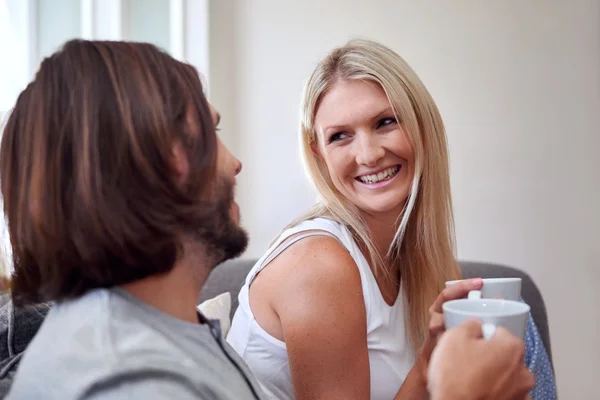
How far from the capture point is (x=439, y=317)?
0.91 m

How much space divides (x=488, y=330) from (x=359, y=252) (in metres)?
0.51

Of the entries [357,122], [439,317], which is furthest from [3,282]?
[357,122]

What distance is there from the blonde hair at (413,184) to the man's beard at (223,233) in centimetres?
53

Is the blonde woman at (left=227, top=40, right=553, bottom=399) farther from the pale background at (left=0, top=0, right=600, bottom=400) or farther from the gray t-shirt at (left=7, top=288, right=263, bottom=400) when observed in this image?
the pale background at (left=0, top=0, right=600, bottom=400)

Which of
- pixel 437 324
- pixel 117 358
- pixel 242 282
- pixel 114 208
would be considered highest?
pixel 114 208

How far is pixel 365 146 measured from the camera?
4.14 ft

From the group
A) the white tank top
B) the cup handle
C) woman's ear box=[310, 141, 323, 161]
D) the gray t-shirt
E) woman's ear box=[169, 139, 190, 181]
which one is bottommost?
the white tank top

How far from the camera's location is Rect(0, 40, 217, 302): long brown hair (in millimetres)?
597

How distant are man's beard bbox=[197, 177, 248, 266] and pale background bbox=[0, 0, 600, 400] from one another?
1436mm

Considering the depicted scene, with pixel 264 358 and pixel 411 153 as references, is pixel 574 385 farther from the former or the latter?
pixel 264 358

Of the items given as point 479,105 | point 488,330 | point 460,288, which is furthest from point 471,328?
point 479,105

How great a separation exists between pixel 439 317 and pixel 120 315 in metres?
0.51

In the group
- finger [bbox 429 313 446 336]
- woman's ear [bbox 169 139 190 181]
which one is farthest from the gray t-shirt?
finger [bbox 429 313 446 336]

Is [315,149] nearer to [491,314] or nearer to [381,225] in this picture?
[381,225]
